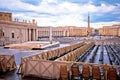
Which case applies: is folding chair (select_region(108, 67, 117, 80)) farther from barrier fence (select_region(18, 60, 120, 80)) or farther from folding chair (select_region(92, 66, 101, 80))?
barrier fence (select_region(18, 60, 120, 80))

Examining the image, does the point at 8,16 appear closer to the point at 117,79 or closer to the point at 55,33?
the point at 117,79

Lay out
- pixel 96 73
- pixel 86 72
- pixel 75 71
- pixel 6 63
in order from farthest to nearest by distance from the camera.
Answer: pixel 6 63 < pixel 75 71 < pixel 86 72 < pixel 96 73

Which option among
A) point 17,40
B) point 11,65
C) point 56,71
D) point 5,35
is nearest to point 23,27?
point 17,40

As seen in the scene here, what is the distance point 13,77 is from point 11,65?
6.18 feet

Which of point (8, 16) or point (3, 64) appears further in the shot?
point (8, 16)

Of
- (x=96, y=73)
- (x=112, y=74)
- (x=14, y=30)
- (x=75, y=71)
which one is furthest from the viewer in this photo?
(x=14, y=30)

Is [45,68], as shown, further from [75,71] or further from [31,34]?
[31,34]

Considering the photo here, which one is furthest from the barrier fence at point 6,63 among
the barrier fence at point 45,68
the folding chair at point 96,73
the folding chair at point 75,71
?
the folding chair at point 96,73

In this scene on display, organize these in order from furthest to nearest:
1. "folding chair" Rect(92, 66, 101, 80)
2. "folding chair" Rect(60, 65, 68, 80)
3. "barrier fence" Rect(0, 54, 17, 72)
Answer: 1. "barrier fence" Rect(0, 54, 17, 72)
2. "folding chair" Rect(60, 65, 68, 80)
3. "folding chair" Rect(92, 66, 101, 80)

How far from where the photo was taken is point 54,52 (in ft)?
62.0

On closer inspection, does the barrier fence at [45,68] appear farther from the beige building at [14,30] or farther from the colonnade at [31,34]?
the colonnade at [31,34]

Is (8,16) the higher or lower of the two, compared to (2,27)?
higher

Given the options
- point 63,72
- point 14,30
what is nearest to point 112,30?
point 14,30

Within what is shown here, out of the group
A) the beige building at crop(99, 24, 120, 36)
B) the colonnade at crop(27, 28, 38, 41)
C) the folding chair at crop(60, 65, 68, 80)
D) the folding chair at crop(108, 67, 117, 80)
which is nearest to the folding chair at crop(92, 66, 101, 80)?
the folding chair at crop(108, 67, 117, 80)
